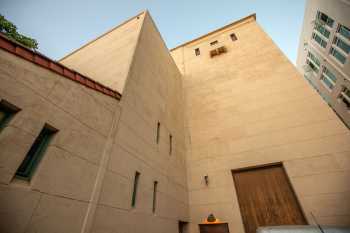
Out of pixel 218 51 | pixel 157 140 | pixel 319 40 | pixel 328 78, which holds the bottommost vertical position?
pixel 157 140

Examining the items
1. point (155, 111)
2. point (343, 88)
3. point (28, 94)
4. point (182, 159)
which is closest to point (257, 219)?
point (182, 159)

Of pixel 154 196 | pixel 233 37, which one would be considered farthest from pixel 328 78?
pixel 154 196

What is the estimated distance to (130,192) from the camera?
314 centimetres

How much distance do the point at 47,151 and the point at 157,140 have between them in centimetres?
295

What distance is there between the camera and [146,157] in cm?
396

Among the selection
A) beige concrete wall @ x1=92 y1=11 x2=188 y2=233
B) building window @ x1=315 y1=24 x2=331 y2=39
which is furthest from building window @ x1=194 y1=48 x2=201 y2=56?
building window @ x1=315 y1=24 x2=331 y2=39

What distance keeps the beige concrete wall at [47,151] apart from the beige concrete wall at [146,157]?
42cm

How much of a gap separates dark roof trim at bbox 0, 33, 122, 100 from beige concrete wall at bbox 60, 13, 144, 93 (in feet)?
2.44

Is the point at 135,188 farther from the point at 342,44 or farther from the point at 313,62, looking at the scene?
the point at 313,62

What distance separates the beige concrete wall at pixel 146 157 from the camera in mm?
2816

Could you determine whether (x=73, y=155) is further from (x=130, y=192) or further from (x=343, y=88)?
(x=343, y=88)

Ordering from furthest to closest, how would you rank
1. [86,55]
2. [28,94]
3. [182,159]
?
[86,55] → [182,159] → [28,94]

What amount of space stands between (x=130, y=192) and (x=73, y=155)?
133 centimetres

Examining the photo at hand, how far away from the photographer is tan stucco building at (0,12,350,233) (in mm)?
1954
